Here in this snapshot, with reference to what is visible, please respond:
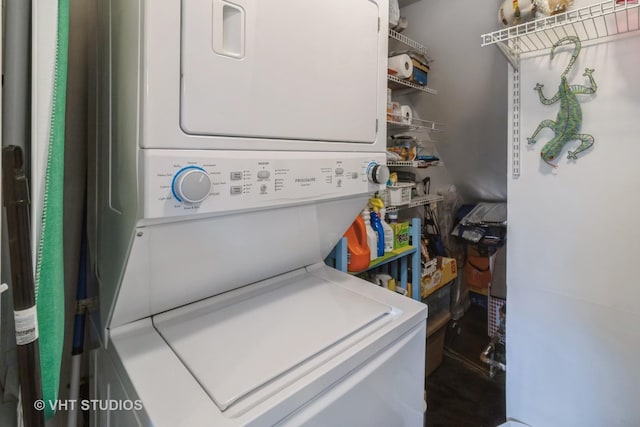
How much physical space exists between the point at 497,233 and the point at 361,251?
6.40ft

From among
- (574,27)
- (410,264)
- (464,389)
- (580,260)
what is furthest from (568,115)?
(464,389)

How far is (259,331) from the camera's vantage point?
1176mm

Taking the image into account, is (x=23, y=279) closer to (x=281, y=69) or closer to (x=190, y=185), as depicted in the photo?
(x=190, y=185)

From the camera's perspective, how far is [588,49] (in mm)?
1638

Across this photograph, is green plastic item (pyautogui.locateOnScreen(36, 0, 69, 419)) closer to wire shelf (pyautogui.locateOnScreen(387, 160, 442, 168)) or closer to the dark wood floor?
wire shelf (pyautogui.locateOnScreen(387, 160, 442, 168))

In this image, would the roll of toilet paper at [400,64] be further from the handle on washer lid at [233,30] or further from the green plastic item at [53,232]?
the green plastic item at [53,232]

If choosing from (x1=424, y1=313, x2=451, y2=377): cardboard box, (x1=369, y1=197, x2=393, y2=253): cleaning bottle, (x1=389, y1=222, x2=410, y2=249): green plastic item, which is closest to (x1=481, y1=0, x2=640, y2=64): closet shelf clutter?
(x1=369, y1=197, x2=393, y2=253): cleaning bottle

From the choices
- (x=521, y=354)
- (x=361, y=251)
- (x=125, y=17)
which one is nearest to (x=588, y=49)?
(x=361, y=251)

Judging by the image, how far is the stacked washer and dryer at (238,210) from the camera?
2.87 feet

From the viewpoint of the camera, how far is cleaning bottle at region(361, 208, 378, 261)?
2145 millimetres

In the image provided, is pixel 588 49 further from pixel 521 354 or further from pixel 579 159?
pixel 521 354

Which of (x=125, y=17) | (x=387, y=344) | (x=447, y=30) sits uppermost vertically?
(x=447, y=30)

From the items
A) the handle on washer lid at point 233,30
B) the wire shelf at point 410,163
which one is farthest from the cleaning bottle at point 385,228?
the handle on washer lid at point 233,30

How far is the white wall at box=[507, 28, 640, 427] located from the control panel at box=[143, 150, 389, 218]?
1.06 metres
